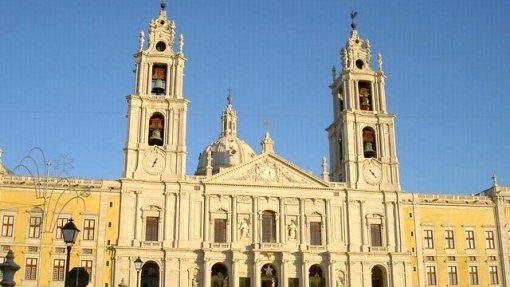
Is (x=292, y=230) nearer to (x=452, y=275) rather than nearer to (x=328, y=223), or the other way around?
(x=328, y=223)

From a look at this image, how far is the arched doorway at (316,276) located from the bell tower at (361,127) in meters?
7.39

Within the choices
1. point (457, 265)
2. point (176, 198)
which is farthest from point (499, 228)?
point (176, 198)

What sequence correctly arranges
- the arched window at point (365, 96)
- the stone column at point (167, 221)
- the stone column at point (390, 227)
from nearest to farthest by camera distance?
the stone column at point (167, 221)
the stone column at point (390, 227)
the arched window at point (365, 96)

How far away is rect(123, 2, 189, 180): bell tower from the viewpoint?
161 ft

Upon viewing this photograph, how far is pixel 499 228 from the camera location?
5338cm

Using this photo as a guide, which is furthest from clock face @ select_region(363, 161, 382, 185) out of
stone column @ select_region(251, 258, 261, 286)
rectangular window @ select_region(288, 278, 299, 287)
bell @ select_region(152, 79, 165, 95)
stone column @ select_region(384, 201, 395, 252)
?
bell @ select_region(152, 79, 165, 95)

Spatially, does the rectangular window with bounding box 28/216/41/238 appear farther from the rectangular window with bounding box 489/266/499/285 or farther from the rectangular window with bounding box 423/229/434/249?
the rectangular window with bounding box 489/266/499/285

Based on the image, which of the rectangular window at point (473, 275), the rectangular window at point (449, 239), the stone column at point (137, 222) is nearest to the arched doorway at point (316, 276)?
the rectangular window at point (449, 239)

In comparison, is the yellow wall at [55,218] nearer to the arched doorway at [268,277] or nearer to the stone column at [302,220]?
the arched doorway at [268,277]

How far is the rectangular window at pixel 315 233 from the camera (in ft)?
164

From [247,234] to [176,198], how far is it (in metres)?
6.20

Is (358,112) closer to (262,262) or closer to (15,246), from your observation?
(262,262)

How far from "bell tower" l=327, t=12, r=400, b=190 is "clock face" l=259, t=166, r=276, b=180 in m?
6.44

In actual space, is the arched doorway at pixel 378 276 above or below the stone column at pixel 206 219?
below
